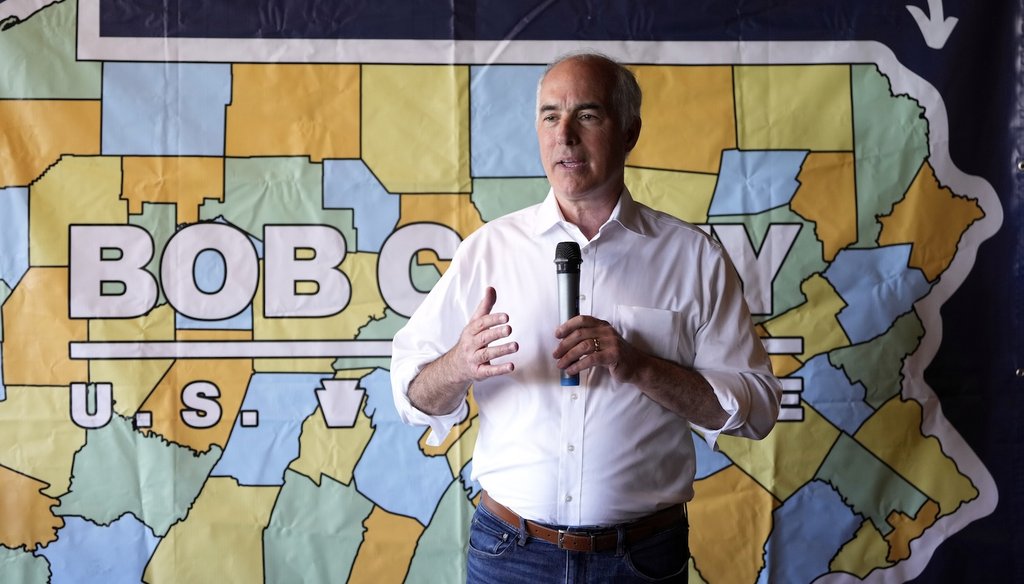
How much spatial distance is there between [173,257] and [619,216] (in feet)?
5.22

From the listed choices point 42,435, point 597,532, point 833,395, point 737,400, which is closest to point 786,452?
→ point 833,395

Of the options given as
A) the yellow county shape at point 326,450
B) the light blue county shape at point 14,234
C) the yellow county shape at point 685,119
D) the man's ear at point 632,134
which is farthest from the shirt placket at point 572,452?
the light blue county shape at point 14,234

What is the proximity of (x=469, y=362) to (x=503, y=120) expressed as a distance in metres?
1.37

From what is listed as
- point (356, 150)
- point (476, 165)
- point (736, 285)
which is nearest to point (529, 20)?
point (476, 165)

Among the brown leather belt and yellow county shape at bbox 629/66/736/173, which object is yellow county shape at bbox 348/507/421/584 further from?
yellow county shape at bbox 629/66/736/173

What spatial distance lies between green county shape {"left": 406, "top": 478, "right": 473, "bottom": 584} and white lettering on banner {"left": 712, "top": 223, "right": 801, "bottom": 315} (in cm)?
115

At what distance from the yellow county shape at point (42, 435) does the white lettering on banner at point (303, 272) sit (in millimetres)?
726

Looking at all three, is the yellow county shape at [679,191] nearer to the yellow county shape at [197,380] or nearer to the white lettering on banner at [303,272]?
the white lettering on banner at [303,272]

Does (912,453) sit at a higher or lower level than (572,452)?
lower

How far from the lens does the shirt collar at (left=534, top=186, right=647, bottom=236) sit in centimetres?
194

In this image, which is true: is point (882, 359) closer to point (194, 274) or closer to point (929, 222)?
point (929, 222)

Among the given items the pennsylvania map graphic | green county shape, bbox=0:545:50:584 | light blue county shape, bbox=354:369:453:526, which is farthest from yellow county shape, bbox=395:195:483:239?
green county shape, bbox=0:545:50:584

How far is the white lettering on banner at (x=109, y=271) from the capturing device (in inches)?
110

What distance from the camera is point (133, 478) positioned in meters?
2.77
